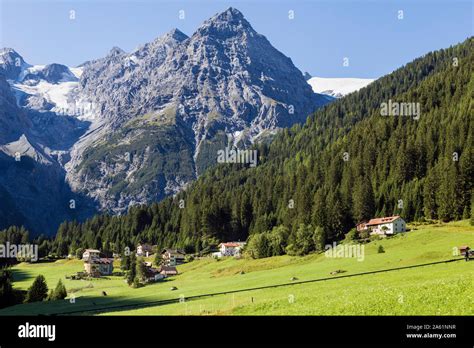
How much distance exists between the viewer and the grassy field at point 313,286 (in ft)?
103

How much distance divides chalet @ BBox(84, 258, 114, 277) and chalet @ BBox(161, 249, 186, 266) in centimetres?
1669

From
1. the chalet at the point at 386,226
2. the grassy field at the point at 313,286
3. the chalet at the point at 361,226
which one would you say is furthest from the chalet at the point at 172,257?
the chalet at the point at 386,226

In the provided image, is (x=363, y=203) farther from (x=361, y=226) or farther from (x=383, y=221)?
(x=383, y=221)

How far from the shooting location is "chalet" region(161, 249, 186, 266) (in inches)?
5689

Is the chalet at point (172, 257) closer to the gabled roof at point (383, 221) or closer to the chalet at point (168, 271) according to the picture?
the chalet at point (168, 271)

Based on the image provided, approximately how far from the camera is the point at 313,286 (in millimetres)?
58312

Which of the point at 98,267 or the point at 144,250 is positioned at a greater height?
the point at 98,267

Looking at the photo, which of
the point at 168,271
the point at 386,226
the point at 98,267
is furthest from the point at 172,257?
the point at 386,226

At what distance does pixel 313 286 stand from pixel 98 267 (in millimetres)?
93623
